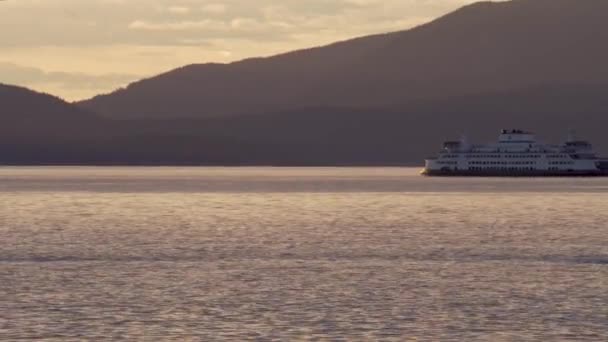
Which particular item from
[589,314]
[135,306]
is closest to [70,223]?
[135,306]

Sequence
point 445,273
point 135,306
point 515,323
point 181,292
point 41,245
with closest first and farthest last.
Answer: point 515,323 < point 135,306 < point 181,292 < point 445,273 < point 41,245

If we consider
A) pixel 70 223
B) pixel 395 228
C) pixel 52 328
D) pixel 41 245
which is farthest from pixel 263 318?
pixel 70 223

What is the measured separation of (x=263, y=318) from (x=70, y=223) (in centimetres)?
5641

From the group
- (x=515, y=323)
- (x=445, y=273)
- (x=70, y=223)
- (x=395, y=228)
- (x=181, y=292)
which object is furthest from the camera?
(x=70, y=223)

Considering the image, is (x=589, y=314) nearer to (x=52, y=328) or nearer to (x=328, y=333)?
(x=328, y=333)

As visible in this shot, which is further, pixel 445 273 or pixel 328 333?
pixel 445 273

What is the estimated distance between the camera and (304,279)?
49312 millimetres

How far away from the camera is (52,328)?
35.7 meters

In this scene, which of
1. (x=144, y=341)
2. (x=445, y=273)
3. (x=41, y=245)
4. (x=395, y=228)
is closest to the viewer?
(x=144, y=341)

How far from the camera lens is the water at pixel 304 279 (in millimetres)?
36219

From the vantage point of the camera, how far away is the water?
36.2 meters

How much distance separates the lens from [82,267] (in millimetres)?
54531

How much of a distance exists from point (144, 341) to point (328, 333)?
515 cm

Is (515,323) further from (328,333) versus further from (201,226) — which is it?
(201,226)
